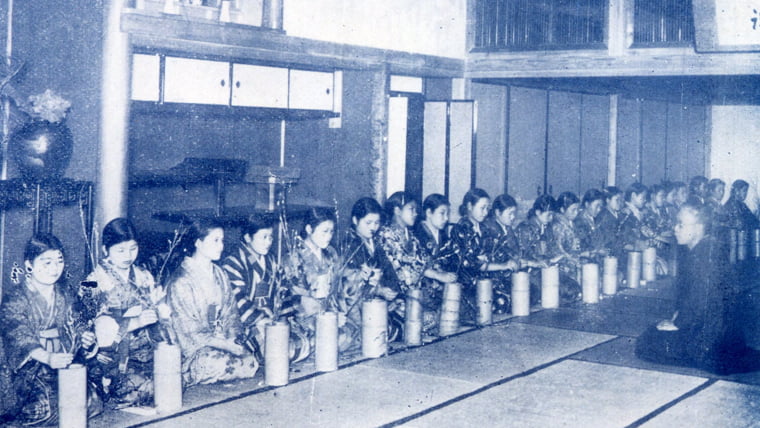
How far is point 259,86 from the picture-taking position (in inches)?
305

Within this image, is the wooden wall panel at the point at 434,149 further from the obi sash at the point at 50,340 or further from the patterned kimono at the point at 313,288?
the obi sash at the point at 50,340

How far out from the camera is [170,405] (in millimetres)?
4770

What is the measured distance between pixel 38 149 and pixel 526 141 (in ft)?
23.1

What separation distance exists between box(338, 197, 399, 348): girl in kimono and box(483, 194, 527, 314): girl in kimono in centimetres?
153

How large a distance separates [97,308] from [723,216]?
7.66 meters

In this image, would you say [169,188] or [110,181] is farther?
[169,188]

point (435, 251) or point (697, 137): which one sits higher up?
point (697, 137)

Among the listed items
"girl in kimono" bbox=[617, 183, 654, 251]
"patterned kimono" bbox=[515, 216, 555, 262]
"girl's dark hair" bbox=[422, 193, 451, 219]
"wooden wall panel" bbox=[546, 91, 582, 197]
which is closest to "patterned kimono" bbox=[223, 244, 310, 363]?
"girl's dark hair" bbox=[422, 193, 451, 219]

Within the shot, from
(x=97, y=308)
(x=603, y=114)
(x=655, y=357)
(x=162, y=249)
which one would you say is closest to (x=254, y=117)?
(x=162, y=249)

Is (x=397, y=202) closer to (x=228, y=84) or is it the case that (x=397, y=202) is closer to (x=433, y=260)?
(x=433, y=260)

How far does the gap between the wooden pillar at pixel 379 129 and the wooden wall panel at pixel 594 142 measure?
15.1 feet

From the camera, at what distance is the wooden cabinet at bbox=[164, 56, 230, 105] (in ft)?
22.8

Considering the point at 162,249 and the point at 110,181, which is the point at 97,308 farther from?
the point at 162,249

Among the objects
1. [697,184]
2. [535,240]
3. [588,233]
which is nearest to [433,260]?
[535,240]
